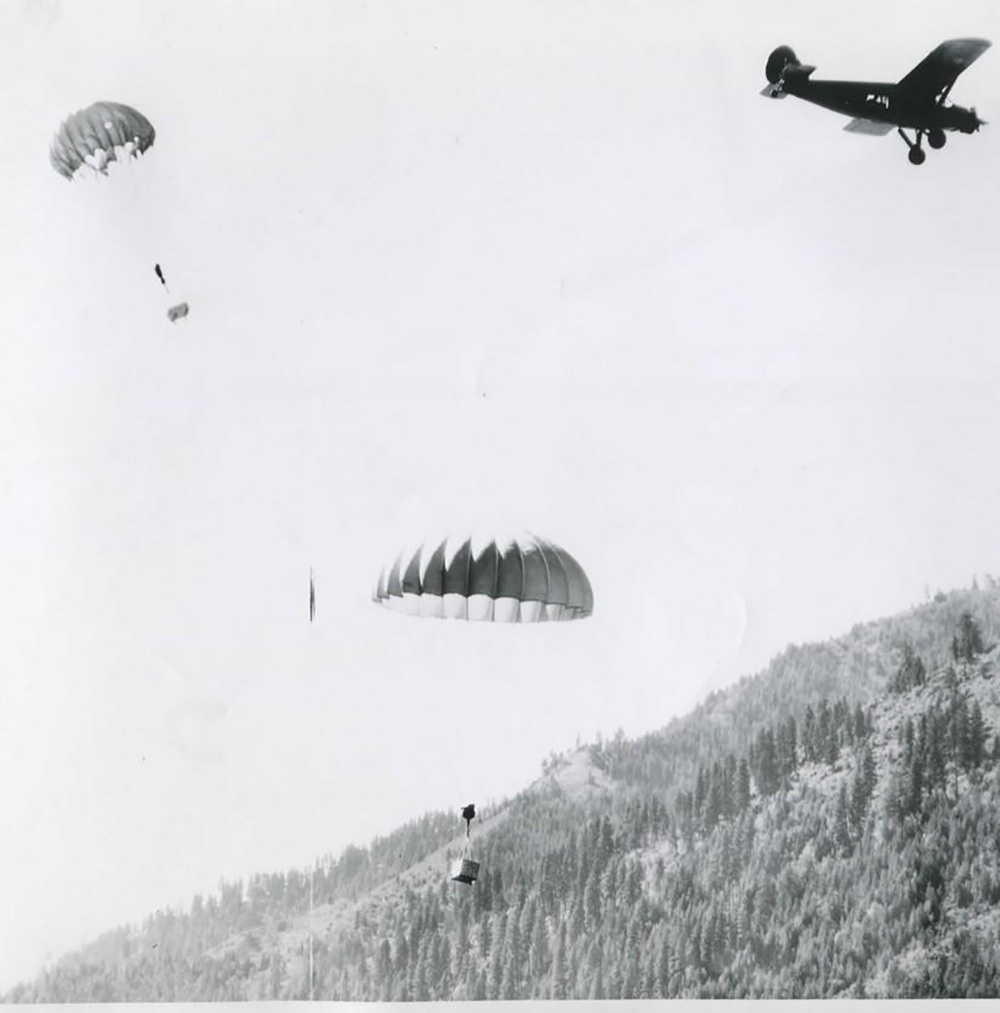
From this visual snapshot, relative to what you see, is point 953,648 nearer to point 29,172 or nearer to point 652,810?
point 652,810

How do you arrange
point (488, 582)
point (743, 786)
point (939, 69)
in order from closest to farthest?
1. point (488, 582)
2. point (939, 69)
3. point (743, 786)

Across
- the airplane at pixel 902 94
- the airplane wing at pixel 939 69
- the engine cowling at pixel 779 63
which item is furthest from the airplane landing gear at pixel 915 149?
the engine cowling at pixel 779 63

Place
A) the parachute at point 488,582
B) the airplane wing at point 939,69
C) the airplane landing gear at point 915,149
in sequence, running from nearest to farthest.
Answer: the parachute at point 488,582 < the airplane wing at point 939,69 < the airplane landing gear at point 915,149

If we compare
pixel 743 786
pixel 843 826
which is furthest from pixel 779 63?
pixel 843 826

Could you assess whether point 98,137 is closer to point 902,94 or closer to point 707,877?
point 902,94

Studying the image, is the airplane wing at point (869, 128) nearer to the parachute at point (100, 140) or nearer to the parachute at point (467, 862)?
the parachute at point (100, 140)

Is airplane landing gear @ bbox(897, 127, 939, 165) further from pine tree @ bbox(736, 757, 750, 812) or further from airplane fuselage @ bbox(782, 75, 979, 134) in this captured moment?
pine tree @ bbox(736, 757, 750, 812)
